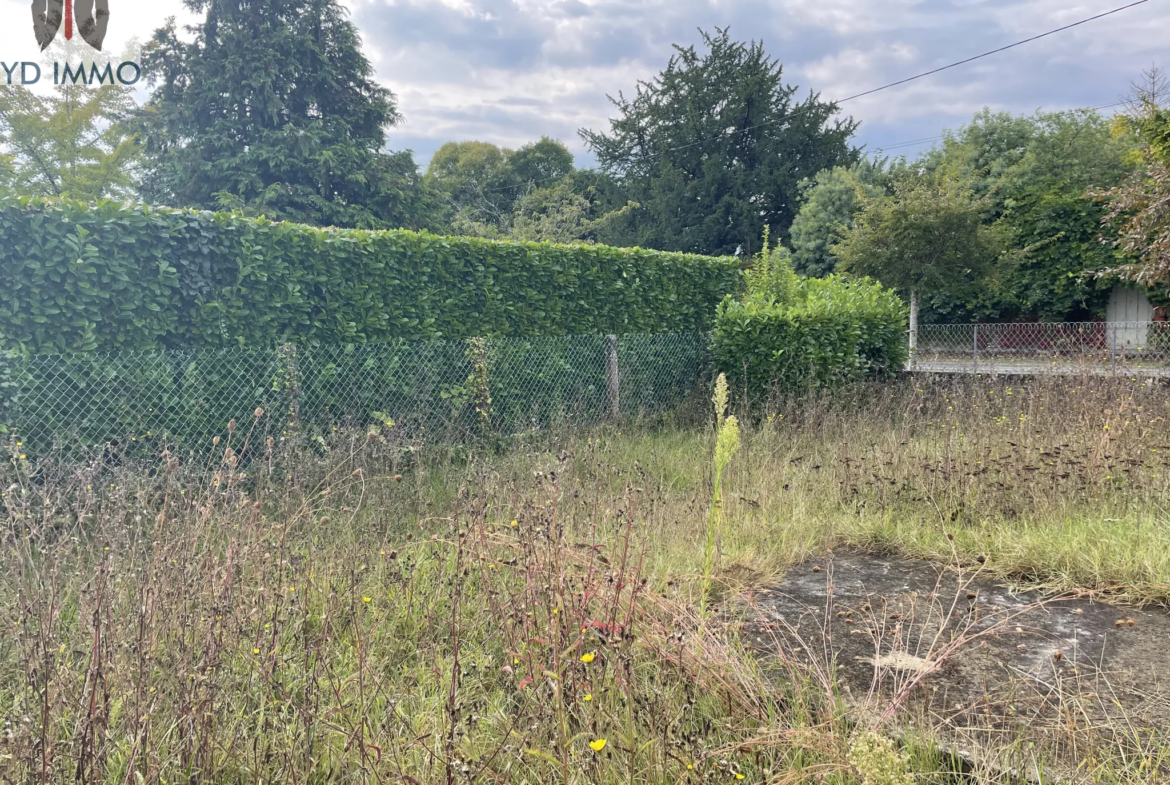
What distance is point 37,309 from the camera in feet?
14.8

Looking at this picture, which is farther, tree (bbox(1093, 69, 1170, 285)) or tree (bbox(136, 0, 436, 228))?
tree (bbox(136, 0, 436, 228))

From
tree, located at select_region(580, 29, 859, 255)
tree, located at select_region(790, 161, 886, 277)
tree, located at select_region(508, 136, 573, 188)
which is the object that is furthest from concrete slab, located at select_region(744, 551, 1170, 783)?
tree, located at select_region(508, 136, 573, 188)

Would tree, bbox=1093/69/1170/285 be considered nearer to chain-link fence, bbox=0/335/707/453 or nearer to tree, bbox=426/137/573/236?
chain-link fence, bbox=0/335/707/453

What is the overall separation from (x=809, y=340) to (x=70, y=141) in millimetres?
19528

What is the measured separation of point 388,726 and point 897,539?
9.77 ft

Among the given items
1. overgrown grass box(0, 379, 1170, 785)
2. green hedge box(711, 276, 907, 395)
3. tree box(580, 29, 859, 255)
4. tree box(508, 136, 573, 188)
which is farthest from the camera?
tree box(508, 136, 573, 188)

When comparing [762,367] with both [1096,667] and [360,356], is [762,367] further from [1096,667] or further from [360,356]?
[1096,667]

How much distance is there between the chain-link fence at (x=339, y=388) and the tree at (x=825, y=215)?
18.6 metres

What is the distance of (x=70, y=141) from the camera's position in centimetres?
1767

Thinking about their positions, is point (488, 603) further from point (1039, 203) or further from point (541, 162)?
point (541, 162)

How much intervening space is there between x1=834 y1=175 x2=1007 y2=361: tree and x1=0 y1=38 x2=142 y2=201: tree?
2018 centimetres

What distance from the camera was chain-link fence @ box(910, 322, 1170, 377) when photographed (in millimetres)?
8711

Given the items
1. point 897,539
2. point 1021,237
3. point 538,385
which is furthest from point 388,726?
point 1021,237

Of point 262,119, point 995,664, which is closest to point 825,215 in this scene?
point 262,119
